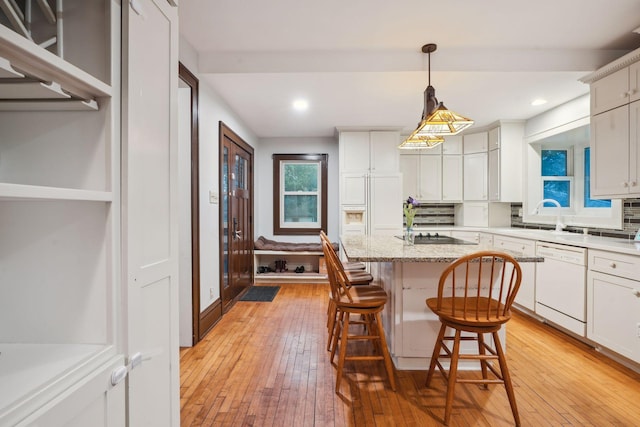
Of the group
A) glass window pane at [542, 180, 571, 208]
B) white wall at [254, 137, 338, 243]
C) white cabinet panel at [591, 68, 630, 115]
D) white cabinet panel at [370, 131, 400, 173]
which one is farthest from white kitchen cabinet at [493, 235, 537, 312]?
white wall at [254, 137, 338, 243]

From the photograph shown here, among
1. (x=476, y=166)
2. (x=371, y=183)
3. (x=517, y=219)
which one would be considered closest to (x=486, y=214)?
(x=517, y=219)

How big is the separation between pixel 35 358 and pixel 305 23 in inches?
95.2

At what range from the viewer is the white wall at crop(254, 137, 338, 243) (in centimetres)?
549

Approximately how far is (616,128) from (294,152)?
4.15m

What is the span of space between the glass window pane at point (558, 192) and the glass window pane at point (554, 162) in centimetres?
13

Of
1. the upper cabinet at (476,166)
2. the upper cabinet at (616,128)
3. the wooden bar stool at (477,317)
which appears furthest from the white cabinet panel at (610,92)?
the upper cabinet at (476,166)

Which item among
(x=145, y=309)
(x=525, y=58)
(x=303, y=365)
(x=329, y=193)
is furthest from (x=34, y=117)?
(x=329, y=193)

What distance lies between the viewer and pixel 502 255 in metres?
1.62

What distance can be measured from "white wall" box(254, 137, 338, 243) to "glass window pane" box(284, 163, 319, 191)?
9.4 inches

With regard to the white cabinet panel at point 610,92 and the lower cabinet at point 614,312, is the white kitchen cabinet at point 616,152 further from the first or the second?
the lower cabinet at point 614,312

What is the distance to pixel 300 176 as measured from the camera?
5.56m

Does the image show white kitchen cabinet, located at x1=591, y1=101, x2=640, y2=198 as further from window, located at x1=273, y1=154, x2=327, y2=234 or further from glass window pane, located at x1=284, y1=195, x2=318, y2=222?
glass window pane, located at x1=284, y1=195, x2=318, y2=222

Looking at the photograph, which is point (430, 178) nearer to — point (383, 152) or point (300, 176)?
point (383, 152)

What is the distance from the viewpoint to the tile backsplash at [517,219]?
293 centimetres
